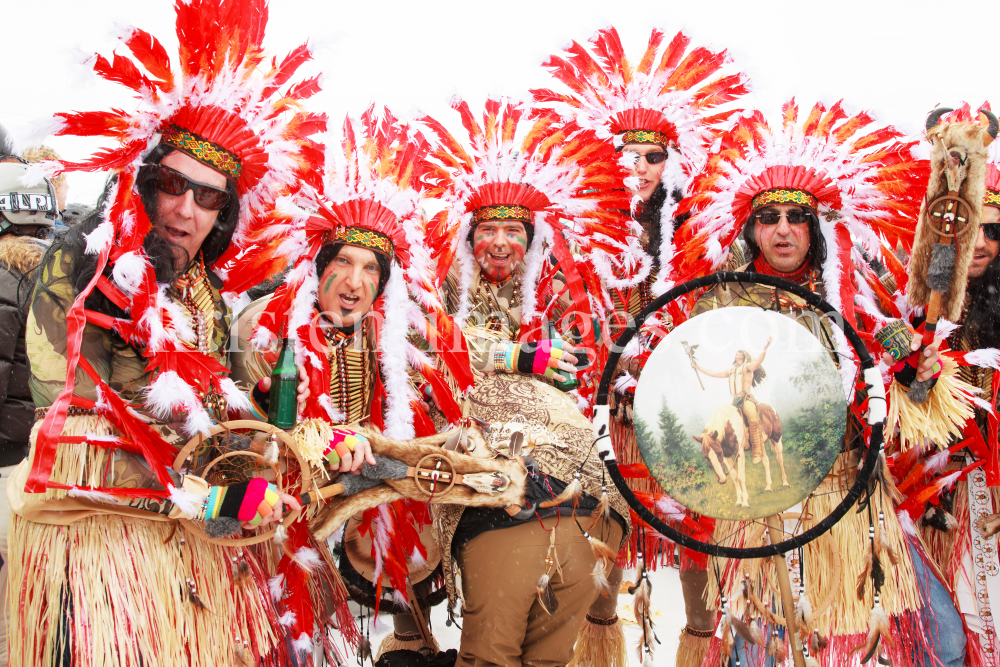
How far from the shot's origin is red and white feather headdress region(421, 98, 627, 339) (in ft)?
9.55

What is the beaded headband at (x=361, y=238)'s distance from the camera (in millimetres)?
2428

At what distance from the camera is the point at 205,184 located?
2053 millimetres

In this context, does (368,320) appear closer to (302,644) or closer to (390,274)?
(390,274)

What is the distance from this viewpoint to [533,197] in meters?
2.92

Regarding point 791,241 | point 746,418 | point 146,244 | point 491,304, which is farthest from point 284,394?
point 791,241

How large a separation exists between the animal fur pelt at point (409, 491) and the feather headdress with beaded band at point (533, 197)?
79cm

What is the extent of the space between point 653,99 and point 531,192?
A: 1.14m

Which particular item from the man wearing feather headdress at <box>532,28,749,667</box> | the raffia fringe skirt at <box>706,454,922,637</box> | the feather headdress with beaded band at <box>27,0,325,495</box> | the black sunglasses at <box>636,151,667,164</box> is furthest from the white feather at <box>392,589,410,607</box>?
the black sunglasses at <box>636,151,667,164</box>

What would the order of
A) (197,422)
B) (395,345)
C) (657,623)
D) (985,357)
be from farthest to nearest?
(657,623), (395,345), (985,357), (197,422)

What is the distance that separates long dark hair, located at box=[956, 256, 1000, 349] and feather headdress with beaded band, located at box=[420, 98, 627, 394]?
59.0 inches

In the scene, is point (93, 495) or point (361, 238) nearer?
point (93, 495)

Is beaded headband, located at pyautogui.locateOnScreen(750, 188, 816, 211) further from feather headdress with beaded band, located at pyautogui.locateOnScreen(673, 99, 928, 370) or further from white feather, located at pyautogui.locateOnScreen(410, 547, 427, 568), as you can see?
white feather, located at pyautogui.locateOnScreen(410, 547, 427, 568)

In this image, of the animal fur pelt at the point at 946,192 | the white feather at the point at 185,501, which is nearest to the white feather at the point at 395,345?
the white feather at the point at 185,501

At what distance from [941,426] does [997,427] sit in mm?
489
